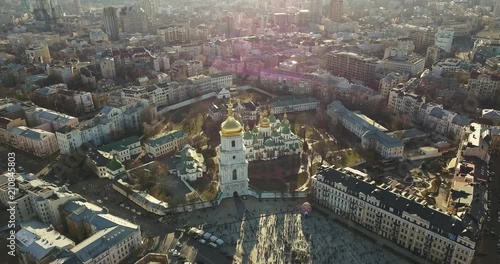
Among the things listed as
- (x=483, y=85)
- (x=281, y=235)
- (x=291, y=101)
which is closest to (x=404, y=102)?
(x=483, y=85)

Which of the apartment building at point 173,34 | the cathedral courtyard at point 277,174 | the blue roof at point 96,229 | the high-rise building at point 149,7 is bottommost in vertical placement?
the cathedral courtyard at point 277,174

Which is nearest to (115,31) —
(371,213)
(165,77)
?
(165,77)

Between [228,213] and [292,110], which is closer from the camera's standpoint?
[228,213]

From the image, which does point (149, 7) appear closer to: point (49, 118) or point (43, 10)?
point (43, 10)

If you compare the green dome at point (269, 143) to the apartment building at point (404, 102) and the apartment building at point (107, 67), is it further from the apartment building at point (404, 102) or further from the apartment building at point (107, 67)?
the apartment building at point (107, 67)

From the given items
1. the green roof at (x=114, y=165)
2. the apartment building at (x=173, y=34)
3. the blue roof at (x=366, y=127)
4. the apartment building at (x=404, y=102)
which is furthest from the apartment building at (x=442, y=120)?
the apartment building at (x=173, y=34)

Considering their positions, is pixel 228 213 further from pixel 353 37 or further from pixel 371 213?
pixel 353 37
